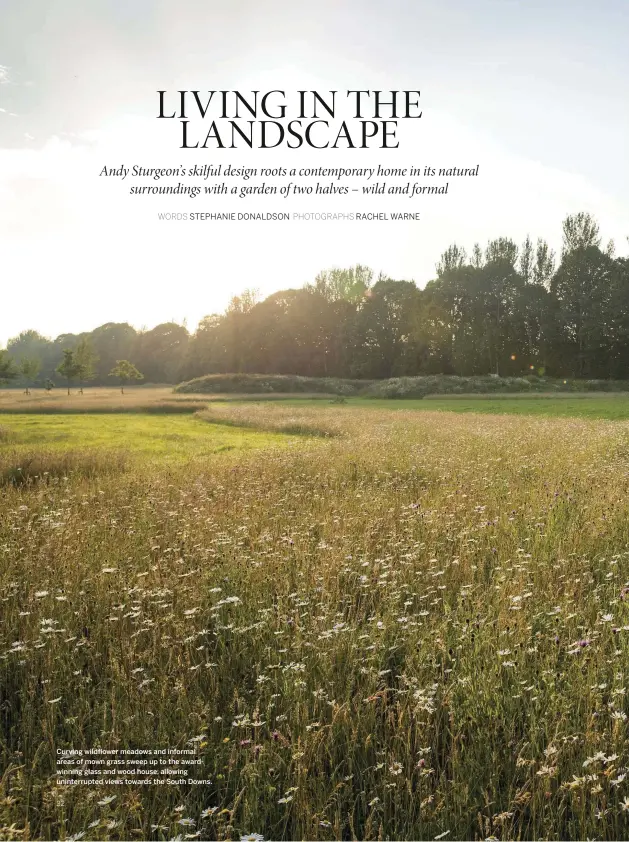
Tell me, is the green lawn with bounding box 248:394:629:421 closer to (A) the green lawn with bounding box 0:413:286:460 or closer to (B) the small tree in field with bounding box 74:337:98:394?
(A) the green lawn with bounding box 0:413:286:460

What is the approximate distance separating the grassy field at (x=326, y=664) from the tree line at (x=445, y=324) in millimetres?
53825

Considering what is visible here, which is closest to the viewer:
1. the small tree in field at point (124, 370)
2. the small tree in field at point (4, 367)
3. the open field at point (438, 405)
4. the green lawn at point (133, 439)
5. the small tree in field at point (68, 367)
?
the green lawn at point (133, 439)

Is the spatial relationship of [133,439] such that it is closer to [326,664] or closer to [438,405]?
[326,664]

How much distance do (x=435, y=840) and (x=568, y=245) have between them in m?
81.0

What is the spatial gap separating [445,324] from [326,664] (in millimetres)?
78503

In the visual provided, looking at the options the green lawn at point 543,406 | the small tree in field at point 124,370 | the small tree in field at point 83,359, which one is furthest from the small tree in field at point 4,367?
the small tree in field at point 124,370

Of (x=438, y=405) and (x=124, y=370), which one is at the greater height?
(x=124, y=370)

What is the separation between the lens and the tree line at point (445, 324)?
227 feet

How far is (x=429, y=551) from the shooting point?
632 centimetres

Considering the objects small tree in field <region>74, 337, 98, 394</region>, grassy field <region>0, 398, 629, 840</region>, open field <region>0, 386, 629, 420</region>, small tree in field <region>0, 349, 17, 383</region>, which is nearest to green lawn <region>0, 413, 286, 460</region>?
grassy field <region>0, 398, 629, 840</region>

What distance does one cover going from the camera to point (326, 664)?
4023 mm

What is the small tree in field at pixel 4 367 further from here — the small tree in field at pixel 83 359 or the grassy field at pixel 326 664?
the grassy field at pixel 326 664

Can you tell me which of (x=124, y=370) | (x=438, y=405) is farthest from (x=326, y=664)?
(x=124, y=370)

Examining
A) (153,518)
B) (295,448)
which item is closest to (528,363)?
(295,448)
